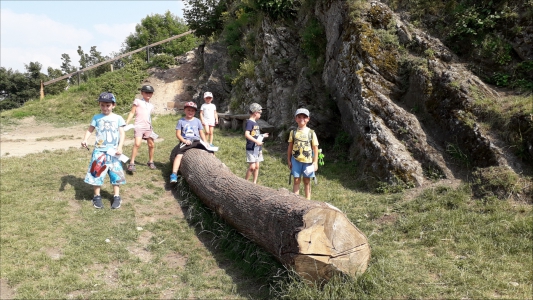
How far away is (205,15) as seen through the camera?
20.2m

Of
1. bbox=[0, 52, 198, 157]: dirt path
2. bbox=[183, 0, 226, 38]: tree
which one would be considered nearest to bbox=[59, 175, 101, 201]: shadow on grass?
bbox=[0, 52, 198, 157]: dirt path

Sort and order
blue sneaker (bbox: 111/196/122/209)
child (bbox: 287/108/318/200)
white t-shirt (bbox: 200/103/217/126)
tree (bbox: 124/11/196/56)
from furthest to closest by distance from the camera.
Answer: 1. tree (bbox: 124/11/196/56)
2. white t-shirt (bbox: 200/103/217/126)
3. blue sneaker (bbox: 111/196/122/209)
4. child (bbox: 287/108/318/200)

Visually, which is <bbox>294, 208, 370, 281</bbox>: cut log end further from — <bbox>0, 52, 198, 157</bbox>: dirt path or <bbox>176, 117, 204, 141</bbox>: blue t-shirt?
<bbox>0, 52, 198, 157</bbox>: dirt path

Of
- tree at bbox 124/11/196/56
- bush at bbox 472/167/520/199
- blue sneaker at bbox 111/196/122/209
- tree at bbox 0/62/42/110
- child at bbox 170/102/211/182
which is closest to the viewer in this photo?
bush at bbox 472/167/520/199

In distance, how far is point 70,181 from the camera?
752 cm

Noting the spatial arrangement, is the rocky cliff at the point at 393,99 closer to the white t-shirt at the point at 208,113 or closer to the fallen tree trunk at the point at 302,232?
the white t-shirt at the point at 208,113

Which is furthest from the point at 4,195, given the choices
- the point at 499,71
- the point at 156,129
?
the point at 499,71

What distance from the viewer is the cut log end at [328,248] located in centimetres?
390

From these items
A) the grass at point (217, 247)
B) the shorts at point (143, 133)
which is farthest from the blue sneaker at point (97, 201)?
the shorts at point (143, 133)

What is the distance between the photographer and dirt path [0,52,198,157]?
455 inches

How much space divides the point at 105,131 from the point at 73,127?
1095cm

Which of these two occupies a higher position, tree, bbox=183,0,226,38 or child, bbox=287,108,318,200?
tree, bbox=183,0,226,38

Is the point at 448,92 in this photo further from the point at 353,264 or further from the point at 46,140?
the point at 46,140

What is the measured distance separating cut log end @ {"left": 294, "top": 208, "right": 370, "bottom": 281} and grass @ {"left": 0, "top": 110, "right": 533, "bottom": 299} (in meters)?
0.12
